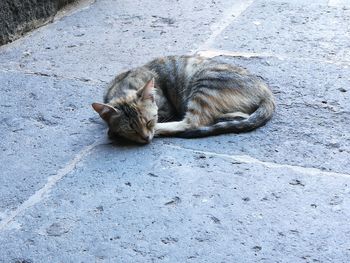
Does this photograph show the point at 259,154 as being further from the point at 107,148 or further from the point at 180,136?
the point at 107,148

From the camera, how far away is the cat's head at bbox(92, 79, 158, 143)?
3.39 metres

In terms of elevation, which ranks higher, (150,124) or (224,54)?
(150,124)

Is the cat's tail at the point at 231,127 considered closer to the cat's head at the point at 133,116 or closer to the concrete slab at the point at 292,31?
the cat's head at the point at 133,116

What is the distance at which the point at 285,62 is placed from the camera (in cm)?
442

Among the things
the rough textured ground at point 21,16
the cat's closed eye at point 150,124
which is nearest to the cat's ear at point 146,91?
the cat's closed eye at point 150,124

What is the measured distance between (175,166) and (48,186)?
0.69 meters

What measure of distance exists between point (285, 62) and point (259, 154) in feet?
4.54

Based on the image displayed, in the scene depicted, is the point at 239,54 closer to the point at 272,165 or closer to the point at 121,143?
the point at 121,143

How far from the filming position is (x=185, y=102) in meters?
3.72

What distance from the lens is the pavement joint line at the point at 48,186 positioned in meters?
2.80

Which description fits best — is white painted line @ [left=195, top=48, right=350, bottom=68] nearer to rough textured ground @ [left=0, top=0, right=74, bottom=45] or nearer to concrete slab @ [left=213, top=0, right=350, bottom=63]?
concrete slab @ [left=213, top=0, right=350, bottom=63]

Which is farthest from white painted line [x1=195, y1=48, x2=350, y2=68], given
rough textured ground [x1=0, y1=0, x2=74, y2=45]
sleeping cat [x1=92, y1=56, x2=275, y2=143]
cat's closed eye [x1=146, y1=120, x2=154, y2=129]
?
rough textured ground [x1=0, y1=0, x2=74, y2=45]

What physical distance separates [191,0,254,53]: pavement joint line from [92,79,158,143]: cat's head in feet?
4.36

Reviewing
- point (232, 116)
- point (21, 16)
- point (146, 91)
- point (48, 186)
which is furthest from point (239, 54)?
point (48, 186)
